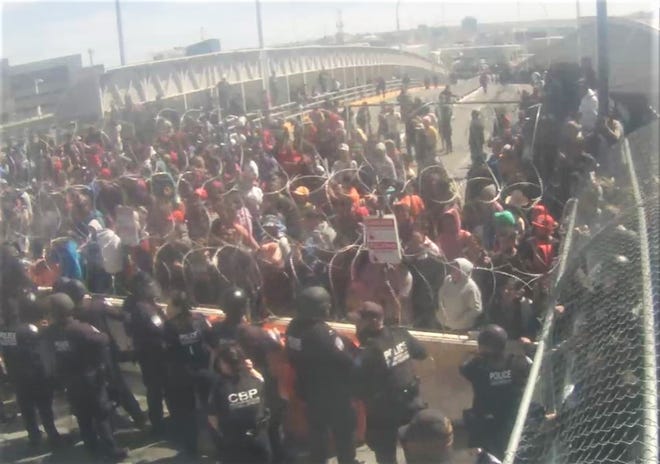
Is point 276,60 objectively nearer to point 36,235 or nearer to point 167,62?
point 167,62

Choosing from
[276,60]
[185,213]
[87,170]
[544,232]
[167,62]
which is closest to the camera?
[544,232]

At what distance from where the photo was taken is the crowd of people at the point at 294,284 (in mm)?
4184

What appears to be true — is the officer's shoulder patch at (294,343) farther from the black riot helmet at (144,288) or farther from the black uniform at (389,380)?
the black riot helmet at (144,288)

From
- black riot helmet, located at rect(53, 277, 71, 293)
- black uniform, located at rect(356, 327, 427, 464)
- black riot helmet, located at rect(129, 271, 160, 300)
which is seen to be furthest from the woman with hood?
black riot helmet, located at rect(53, 277, 71, 293)

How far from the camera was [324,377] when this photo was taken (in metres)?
4.27

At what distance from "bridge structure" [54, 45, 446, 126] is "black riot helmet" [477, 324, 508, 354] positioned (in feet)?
26.2

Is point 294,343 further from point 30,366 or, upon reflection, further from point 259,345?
point 30,366

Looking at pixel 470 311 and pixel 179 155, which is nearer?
pixel 470 311

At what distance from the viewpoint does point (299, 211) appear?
6.55 m

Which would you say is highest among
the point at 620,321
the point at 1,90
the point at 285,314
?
the point at 1,90

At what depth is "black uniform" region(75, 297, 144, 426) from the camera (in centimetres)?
520

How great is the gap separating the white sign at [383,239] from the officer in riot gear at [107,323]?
63.9 inches

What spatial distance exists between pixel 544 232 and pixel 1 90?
6139 millimetres

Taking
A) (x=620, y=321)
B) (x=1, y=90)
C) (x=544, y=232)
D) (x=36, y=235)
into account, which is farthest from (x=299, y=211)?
(x=1, y=90)
